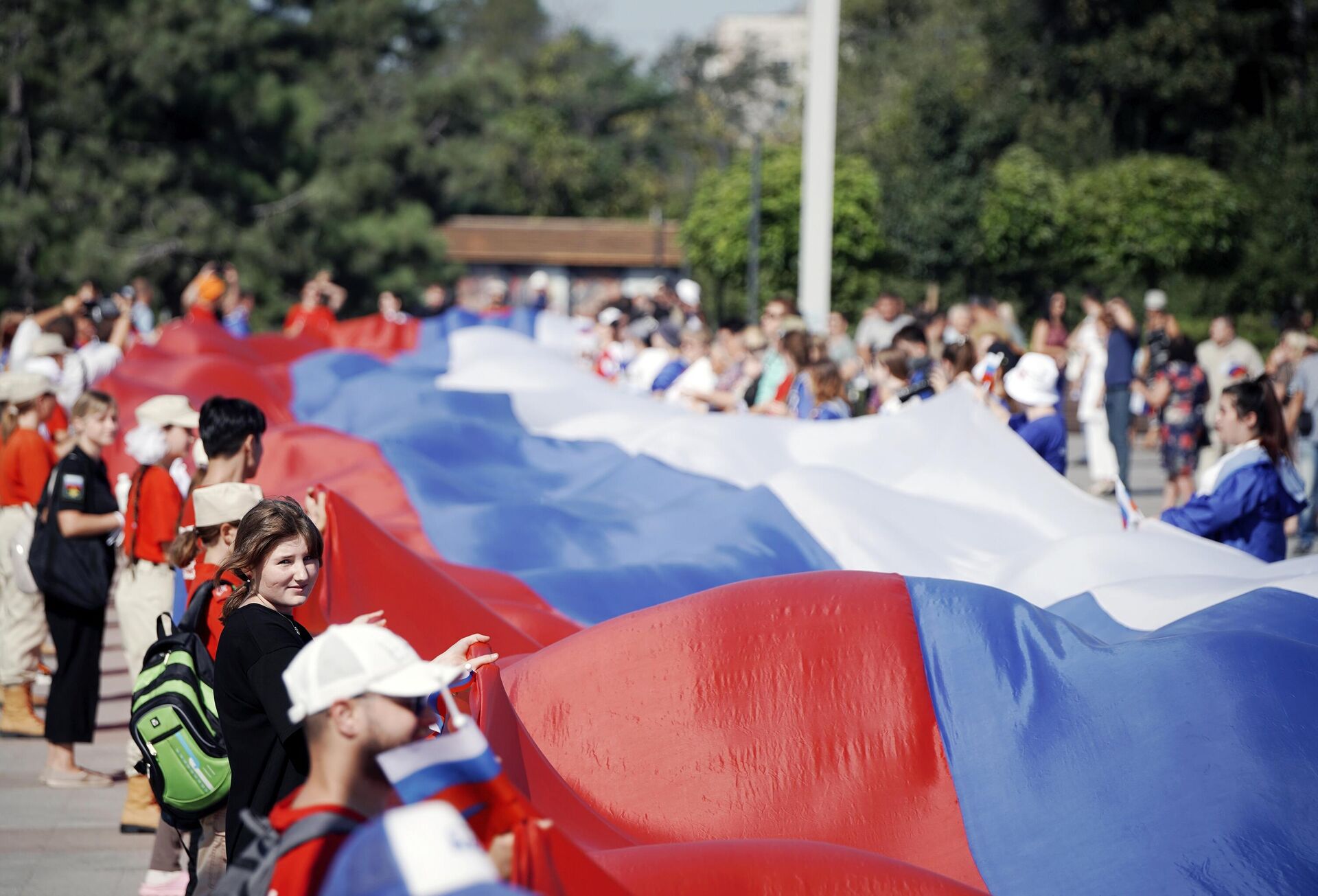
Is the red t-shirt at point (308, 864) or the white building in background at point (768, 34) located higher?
the white building in background at point (768, 34)

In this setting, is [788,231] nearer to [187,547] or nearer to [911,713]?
[187,547]

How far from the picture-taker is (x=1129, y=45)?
111 feet

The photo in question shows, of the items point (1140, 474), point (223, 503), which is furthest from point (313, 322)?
point (223, 503)

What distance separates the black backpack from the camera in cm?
244

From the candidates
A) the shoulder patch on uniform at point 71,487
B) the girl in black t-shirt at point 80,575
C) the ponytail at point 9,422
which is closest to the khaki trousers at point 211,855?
the girl in black t-shirt at point 80,575

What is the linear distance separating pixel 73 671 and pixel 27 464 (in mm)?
1217

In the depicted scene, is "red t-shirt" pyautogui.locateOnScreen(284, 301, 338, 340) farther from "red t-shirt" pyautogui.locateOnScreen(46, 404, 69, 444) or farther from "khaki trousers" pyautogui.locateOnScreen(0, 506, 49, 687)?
"khaki trousers" pyautogui.locateOnScreen(0, 506, 49, 687)

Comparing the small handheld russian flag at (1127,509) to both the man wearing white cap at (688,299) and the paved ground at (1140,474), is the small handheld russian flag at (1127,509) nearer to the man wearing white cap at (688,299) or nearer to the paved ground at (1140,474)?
the paved ground at (1140,474)

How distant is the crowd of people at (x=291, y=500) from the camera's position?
2525mm

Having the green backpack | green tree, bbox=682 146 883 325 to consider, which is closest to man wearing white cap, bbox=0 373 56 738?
the green backpack

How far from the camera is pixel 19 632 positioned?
6848mm

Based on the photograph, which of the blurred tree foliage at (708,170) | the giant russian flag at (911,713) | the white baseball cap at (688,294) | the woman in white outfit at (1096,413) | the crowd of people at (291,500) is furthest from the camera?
the blurred tree foliage at (708,170)

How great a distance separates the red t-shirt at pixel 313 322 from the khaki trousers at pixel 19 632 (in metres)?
8.26

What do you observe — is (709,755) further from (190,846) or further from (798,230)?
(798,230)
